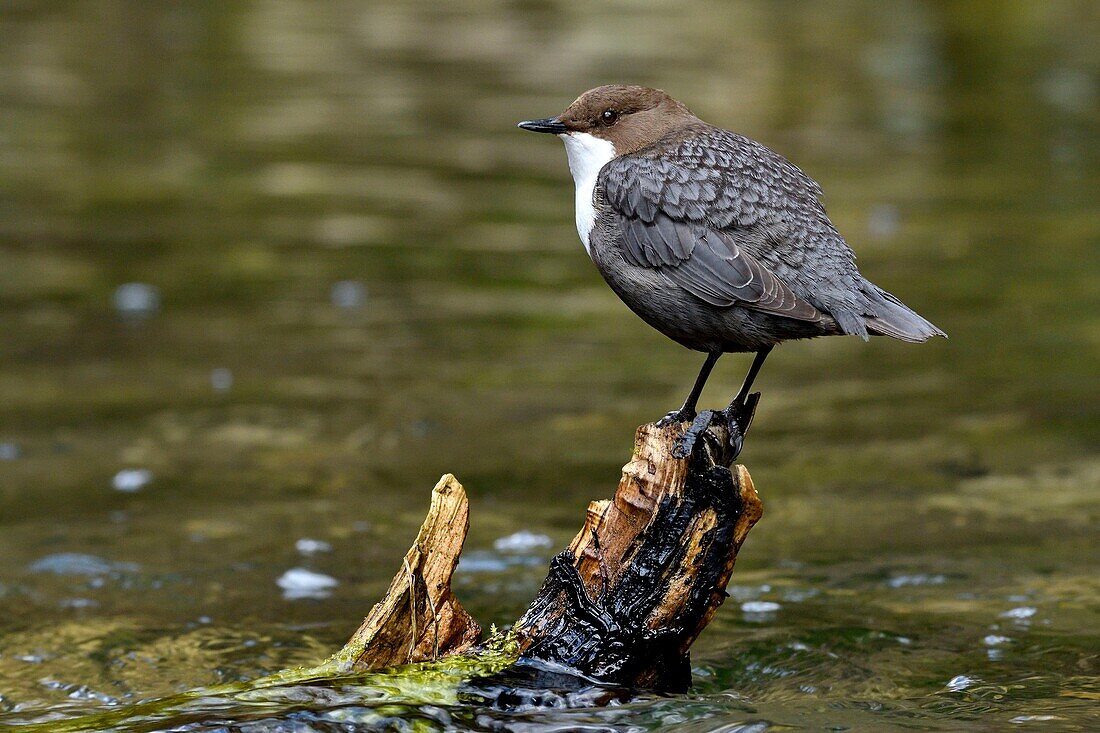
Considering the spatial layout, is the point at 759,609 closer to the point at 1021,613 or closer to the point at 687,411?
the point at 1021,613

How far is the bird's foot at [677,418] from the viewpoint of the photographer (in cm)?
451

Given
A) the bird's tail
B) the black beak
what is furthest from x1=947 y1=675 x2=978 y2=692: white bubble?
the black beak

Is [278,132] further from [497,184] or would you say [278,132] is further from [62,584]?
[62,584]

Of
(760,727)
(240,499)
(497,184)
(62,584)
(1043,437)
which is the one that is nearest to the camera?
(760,727)

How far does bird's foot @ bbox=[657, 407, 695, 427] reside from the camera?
4512 millimetres

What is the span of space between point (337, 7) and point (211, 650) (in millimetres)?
30216

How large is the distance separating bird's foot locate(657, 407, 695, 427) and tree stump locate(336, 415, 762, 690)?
0.08 m

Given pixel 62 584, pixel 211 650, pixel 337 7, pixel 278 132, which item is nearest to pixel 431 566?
pixel 211 650

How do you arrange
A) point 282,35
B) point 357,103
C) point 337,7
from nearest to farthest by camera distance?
point 357,103 → point 282,35 → point 337,7

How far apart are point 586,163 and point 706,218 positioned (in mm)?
585

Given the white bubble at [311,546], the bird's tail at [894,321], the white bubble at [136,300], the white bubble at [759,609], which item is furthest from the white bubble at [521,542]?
the white bubble at [136,300]

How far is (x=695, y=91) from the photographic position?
2122cm

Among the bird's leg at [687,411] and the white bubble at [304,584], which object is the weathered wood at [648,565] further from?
the white bubble at [304,584]

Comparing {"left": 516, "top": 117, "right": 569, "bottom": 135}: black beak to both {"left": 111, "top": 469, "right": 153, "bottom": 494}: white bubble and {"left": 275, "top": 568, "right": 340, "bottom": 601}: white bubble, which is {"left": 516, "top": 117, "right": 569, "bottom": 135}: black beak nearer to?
{"left": 275, "top": 568, "right": 340, "bottom": 601}: white bubble
